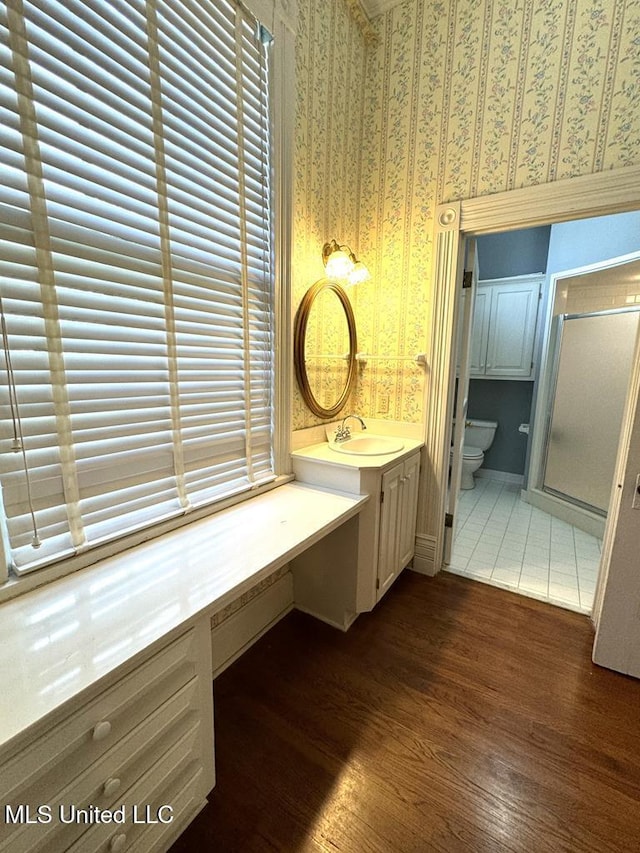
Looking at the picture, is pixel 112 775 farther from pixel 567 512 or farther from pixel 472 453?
pixel 472 453

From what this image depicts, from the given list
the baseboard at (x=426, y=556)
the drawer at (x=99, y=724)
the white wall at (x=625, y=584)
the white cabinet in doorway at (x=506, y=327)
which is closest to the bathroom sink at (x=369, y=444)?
the baseboard at (x=426, y=556)

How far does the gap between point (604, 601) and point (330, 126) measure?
2662 mm

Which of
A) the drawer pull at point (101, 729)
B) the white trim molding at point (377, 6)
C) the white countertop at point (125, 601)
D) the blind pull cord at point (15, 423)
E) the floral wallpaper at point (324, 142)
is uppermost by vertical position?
the white trim molding at point (377, 6)

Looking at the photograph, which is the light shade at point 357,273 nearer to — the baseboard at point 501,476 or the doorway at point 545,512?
the doorway at point 545,512

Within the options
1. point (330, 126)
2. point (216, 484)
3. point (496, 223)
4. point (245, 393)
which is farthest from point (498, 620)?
point (330, 126)

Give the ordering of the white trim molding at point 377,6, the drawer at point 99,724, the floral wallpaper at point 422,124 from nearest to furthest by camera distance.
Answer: the drawer at point 99,724
the floral wallpaper at point 422,124
the white trim molding at point 377,6

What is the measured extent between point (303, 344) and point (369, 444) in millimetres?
761

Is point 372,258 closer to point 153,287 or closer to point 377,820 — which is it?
point 153,287

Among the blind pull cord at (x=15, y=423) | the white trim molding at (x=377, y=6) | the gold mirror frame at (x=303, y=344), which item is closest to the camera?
the blind pull cord at (x=15, y=423)

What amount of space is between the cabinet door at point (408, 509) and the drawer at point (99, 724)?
136 centimetres

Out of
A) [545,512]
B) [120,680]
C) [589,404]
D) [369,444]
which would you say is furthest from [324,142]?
[545,512]

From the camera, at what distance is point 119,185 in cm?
105

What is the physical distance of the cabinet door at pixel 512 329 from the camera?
3.80m

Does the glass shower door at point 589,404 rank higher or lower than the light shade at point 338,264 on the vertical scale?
lower
